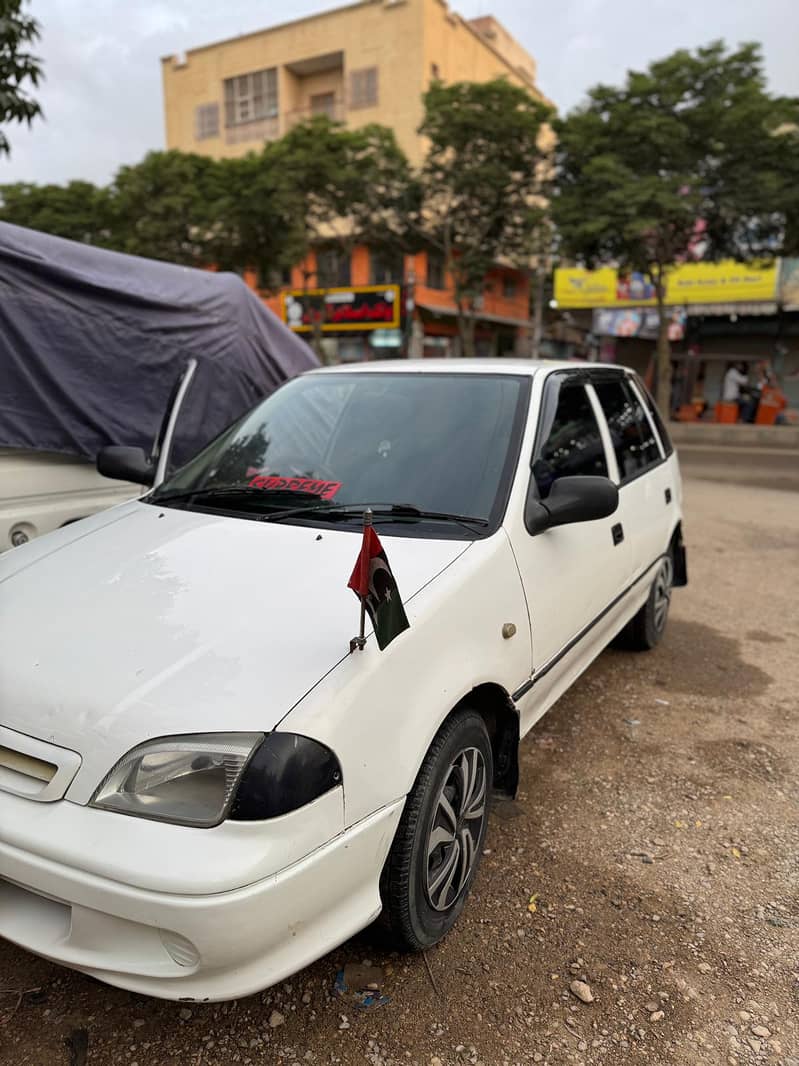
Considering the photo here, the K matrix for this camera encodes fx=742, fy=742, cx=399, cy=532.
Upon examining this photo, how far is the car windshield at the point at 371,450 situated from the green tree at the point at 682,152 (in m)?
13.4

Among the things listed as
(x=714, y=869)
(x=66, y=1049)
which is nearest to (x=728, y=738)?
(x=714, y=869)

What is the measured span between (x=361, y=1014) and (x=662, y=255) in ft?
58.0

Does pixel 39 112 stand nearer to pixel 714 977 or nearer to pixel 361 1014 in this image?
pixel 361 1014

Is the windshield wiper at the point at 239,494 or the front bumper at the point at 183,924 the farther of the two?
the windshield wiper at the point at 239,494

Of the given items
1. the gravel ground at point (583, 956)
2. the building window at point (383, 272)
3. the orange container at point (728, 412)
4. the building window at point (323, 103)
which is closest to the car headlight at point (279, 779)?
the gravel ground at point (583, 956)

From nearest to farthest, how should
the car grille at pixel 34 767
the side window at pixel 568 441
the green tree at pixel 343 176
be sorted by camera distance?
the car grille at pixel 34 767
the side window at pixel 568 441
the green tree at pixel 343 176

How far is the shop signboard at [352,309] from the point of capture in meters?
30.0

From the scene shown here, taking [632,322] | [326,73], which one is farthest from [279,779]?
[326,73]

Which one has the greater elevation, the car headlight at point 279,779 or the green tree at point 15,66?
the green tree at point 15,66

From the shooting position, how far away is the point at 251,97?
3362 cm

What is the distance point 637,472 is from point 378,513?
1914 millimetres

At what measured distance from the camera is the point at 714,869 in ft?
8.50

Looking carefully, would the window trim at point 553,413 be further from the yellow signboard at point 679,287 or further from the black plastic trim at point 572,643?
the yellow signboard at point 679,287

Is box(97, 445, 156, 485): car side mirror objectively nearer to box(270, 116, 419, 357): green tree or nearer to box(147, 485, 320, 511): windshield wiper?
box(147, 485, 320, 511): windshield wiper
